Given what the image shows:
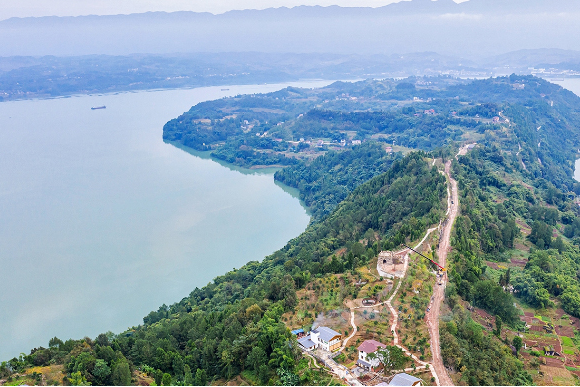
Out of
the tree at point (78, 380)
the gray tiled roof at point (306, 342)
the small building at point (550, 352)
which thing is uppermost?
the gray tiled roof at point (306, 342)

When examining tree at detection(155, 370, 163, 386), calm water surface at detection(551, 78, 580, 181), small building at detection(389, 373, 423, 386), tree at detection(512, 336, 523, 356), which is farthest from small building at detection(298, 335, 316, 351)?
calm water surface at detection(551, 78, 580, 181)

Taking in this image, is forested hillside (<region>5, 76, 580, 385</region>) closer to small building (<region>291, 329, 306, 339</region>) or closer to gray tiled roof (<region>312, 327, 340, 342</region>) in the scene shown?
small building (<region>291, 329, 306, 339</region>)

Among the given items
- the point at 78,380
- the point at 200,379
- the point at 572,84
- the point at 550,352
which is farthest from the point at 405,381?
the point at 572,84

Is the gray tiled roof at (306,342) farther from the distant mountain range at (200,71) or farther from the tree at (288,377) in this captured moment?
the distant mountain range at (200,71)

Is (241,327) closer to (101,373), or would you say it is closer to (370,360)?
(101,373)

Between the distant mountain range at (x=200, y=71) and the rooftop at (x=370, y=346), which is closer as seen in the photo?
the rooftop at (x=370, y=346)

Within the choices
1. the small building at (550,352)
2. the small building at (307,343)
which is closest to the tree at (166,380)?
the small building at (307,343)
